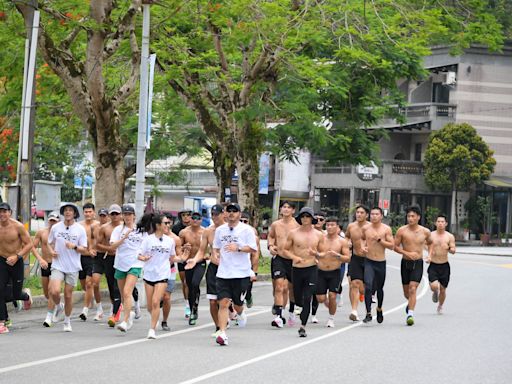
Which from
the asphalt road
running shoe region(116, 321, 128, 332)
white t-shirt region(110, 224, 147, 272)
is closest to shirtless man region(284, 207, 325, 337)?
the asphalt road

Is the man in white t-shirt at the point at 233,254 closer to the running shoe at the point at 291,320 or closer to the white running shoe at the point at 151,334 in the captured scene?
the white running shoe at the point at 151,334

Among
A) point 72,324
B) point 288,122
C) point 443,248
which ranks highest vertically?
point 288,122

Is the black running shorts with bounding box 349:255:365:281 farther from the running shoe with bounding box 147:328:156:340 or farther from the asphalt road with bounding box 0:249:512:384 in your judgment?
the running shoe with bounding box 147:328:156:340

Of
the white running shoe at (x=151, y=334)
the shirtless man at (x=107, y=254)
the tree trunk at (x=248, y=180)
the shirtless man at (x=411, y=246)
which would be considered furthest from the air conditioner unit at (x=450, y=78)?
the white running shoe at (x=151, y=334)

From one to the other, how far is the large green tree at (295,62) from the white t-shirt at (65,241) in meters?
8.11

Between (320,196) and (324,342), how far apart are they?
57415 millimetres

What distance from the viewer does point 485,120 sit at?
6450 centimetres

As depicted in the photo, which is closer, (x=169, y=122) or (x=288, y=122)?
(x=288, y=122)

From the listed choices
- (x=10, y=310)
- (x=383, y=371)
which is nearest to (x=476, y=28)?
(x=10, y=310)

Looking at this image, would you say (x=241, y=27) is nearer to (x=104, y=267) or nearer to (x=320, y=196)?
(x=104, y=267)

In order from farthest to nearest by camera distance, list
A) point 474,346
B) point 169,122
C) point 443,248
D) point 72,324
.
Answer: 1. point 169,122
2. point 443,248
3. point 72,324
4. point 474,346

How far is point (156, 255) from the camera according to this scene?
15.1 metres

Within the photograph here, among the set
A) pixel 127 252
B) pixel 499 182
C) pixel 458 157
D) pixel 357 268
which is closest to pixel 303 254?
pixel 357 268

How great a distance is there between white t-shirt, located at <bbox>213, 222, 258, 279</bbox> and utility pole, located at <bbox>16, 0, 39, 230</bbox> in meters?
7.30
